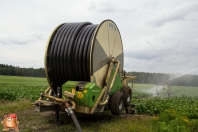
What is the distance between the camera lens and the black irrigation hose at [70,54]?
702cm

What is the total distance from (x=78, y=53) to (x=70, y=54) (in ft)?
0.91

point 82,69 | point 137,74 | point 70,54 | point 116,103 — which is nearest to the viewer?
point 82,69

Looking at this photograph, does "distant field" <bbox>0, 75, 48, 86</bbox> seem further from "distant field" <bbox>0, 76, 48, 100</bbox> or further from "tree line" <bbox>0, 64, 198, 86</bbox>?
"tree line" <bbox>0, 64, 198, 86</bbox>

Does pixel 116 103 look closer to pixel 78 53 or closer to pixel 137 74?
pixel 78 53

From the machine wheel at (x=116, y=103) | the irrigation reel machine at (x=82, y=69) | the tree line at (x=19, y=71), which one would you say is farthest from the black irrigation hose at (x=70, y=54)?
the tree line at (x=19, y=71)

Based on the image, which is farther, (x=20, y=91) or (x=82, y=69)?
(x=20, y=91)

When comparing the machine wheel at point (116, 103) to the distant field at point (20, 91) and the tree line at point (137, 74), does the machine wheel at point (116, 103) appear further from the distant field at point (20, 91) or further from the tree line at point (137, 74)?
the tree line at point (137, 74)

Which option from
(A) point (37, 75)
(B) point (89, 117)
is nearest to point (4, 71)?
(A) point (37, 75)

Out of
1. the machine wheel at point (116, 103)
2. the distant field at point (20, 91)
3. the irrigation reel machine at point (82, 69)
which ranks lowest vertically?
the distant field at point (20, 91)

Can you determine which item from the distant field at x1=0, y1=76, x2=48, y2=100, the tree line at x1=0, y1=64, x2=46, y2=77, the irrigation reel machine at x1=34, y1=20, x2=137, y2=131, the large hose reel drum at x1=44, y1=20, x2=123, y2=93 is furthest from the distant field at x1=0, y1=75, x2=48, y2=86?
the irrigation reel machine at x1=34, y1=20, x2=137, y2=131

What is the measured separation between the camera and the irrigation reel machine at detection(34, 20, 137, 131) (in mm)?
6504

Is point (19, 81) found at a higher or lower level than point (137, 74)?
lower

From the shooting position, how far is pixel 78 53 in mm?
7082

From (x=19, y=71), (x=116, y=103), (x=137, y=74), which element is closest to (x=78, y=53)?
(x=116, y=103)
